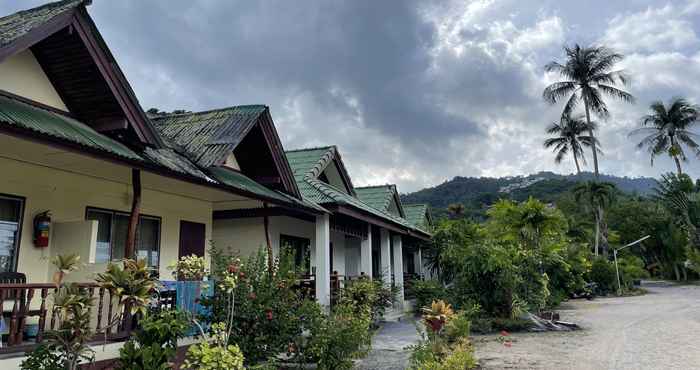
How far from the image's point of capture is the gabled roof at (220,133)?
34.5 ft

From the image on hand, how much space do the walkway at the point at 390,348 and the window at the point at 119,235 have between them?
4822 millimetres

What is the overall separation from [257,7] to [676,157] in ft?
151

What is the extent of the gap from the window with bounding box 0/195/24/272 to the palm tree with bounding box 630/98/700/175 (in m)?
51.2

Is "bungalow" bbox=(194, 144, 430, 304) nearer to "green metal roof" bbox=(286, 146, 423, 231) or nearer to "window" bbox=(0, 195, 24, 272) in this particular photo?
"green metal roof" bbox=(286, 146, 423, 231)

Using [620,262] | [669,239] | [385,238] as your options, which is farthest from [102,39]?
[669,239]

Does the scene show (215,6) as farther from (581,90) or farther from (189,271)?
(581,90)

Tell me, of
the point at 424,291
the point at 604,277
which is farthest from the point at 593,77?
the point at 424,291

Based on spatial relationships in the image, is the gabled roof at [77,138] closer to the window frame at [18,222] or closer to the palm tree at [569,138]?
the window frame at [18,222]

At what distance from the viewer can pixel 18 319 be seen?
5.84 meters

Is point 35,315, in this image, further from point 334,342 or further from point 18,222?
point 334,342

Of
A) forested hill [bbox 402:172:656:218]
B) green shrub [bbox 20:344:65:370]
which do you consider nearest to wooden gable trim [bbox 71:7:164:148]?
green shrub [bbox 20:344:65:370]

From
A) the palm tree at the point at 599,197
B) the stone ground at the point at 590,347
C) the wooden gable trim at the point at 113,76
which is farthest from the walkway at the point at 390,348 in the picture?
the palm tree at the point at 599,197

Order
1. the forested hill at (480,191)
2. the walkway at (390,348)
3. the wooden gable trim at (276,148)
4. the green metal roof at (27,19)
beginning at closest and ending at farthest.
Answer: the green metal roof at (27,19), the walkway at (390,348), the wooden gable trim at (276,148), the forested hill at (480,191)

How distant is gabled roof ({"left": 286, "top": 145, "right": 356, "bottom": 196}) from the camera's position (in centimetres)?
1600
